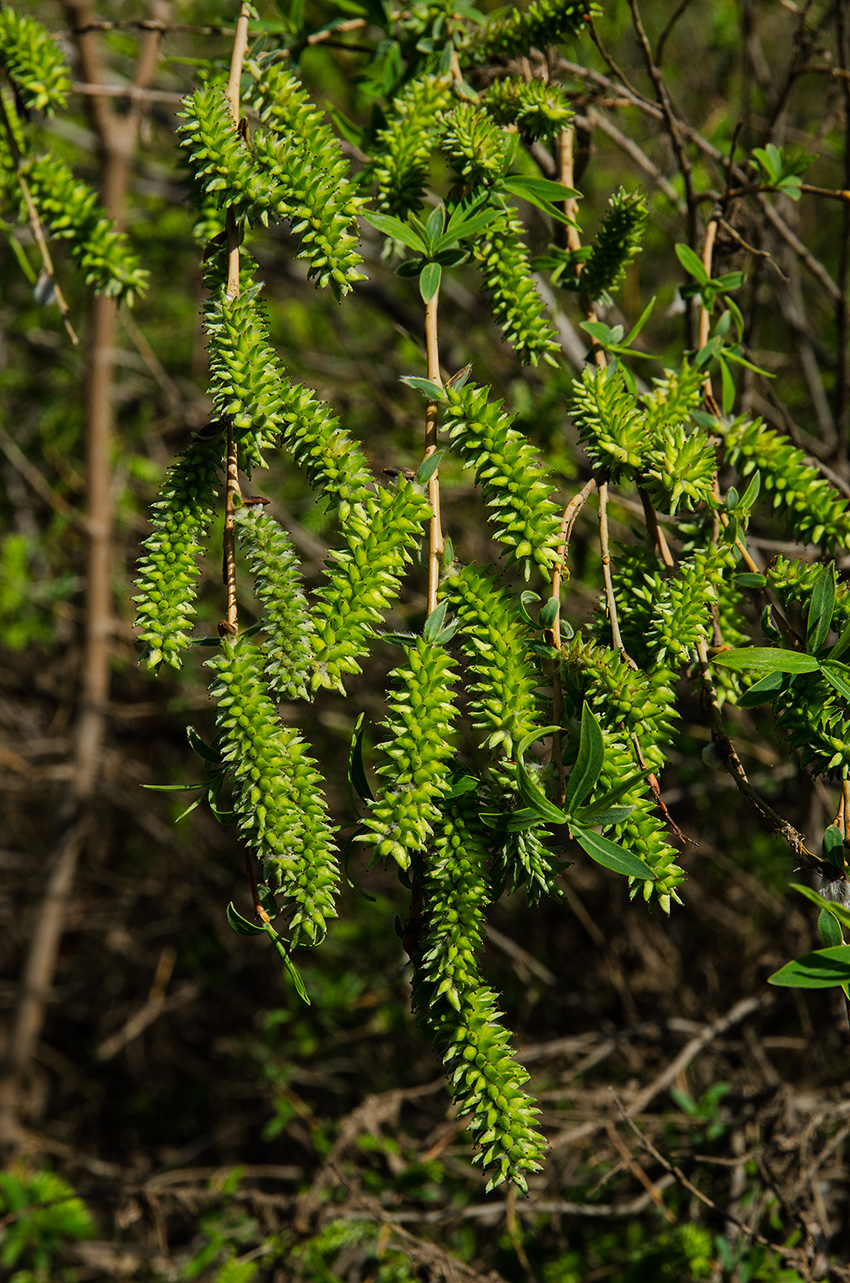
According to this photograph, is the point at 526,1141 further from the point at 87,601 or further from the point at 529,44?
the point at 87,601

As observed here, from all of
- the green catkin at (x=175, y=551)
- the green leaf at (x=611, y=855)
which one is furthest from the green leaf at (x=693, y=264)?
the green leaf at (x=611, y=855)

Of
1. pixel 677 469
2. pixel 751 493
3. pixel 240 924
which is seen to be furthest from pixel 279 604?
pixel 751 493

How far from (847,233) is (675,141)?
519mm

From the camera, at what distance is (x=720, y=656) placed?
1.05m

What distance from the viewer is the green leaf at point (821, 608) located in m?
1.03

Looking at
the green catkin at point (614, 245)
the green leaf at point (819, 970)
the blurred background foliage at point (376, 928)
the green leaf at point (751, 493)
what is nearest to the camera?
the green leaf at point (819, 970)

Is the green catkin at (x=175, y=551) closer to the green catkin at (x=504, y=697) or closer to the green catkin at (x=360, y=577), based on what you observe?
the green catkin at (x=360, y=577)

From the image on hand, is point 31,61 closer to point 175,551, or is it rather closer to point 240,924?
point 175,551

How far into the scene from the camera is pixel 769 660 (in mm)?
1018

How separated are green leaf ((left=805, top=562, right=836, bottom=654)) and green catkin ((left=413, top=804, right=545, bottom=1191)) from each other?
0.45 meters

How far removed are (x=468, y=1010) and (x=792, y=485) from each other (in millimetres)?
775

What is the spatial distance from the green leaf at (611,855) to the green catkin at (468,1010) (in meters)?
0.12

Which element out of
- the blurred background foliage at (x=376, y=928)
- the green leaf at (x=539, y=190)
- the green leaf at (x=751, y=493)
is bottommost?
the blurred background foliage at (x=376, y=928)

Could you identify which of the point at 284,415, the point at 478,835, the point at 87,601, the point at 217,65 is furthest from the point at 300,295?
the point at 478,835
